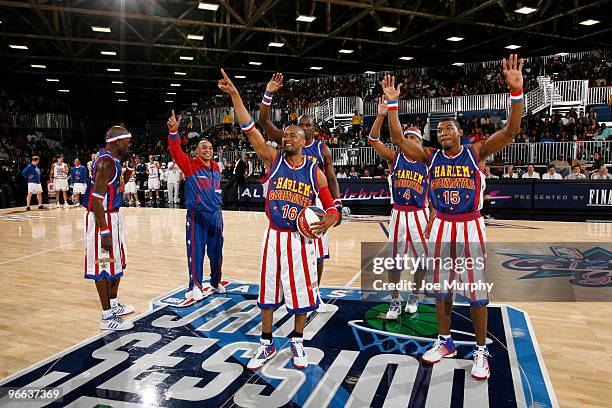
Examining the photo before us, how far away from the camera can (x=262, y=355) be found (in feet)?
12.2

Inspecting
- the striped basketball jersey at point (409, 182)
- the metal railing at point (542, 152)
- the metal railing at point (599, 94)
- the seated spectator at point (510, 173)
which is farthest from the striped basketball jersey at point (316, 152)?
the metal railing at point (599, 94)

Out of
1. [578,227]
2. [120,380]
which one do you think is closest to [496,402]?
[120,380]

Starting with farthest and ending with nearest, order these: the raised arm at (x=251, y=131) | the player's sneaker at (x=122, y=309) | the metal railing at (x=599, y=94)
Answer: the metal railing at (x=599, y=94)
the player's sneaker at (x=122, y=309)
the raised arm at (x=251, y=131)

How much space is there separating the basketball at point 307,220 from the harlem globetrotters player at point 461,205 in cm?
90

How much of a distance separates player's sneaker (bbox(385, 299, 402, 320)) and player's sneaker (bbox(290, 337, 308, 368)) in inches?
50.5

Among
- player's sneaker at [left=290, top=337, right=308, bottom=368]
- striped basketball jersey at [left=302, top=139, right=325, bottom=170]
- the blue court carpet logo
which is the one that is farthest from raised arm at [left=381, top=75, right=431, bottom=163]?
the blue court carpet logo

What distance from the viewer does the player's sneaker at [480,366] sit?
3.38m

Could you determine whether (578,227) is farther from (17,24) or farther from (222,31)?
(17,24)

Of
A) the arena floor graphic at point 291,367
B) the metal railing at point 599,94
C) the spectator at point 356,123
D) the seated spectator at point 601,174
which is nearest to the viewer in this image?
the arena floor graphic at point 291,367

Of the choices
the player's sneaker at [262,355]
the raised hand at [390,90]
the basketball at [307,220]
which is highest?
the raised hand at [390,90]

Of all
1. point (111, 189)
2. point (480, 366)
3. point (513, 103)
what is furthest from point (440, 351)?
point (111, 189)

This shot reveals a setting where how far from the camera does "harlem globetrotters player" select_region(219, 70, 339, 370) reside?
3.63 metres

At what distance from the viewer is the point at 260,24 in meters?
19.6

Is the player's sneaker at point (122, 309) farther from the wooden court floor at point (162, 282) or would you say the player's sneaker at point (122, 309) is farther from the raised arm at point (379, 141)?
the raised arm at point (379, 141)
